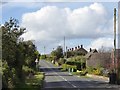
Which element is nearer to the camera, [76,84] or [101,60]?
[76,84]

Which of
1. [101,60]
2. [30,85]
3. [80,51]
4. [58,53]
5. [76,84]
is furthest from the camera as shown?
[80,51]

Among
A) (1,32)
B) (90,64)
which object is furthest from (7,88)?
(90,64)

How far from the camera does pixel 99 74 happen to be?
230 ft

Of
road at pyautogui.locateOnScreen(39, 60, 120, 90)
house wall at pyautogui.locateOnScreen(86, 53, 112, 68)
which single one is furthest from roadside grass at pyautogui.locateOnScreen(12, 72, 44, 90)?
house wall at pyautogui.locateOnScreen(86, 53, 112, 68)

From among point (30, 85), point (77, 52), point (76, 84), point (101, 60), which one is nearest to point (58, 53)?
point (77, 52)

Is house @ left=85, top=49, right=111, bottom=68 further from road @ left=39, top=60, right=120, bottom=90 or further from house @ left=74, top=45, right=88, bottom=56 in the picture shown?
house @ left=74, top=45, right=88, bottom=56

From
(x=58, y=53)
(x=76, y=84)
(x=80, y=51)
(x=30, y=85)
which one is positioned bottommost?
(x=76, y=84)

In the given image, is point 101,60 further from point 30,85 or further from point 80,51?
point 80,51

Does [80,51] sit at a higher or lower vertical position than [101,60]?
higher

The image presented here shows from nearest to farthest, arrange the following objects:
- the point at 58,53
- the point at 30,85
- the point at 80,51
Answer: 1. the point at 30,85
2. the point at 58,53
3. the point at 80,51

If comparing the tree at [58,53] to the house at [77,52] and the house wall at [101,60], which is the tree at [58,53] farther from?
the house wall at [101,60]

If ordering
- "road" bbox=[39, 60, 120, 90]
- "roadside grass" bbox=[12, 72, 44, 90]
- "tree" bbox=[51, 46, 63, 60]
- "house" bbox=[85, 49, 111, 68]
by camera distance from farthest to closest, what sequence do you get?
"tree" bbox=[51, 46, 63, 60], "house" bbox=[85, 49, 111, 68], "road" bbox=[39, 60, 120, 90], "roadside grass" bbox=[12, 72, 44, 90]

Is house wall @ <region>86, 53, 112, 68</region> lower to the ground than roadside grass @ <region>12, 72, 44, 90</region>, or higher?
higher

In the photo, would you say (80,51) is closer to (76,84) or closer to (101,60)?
(101,60)
